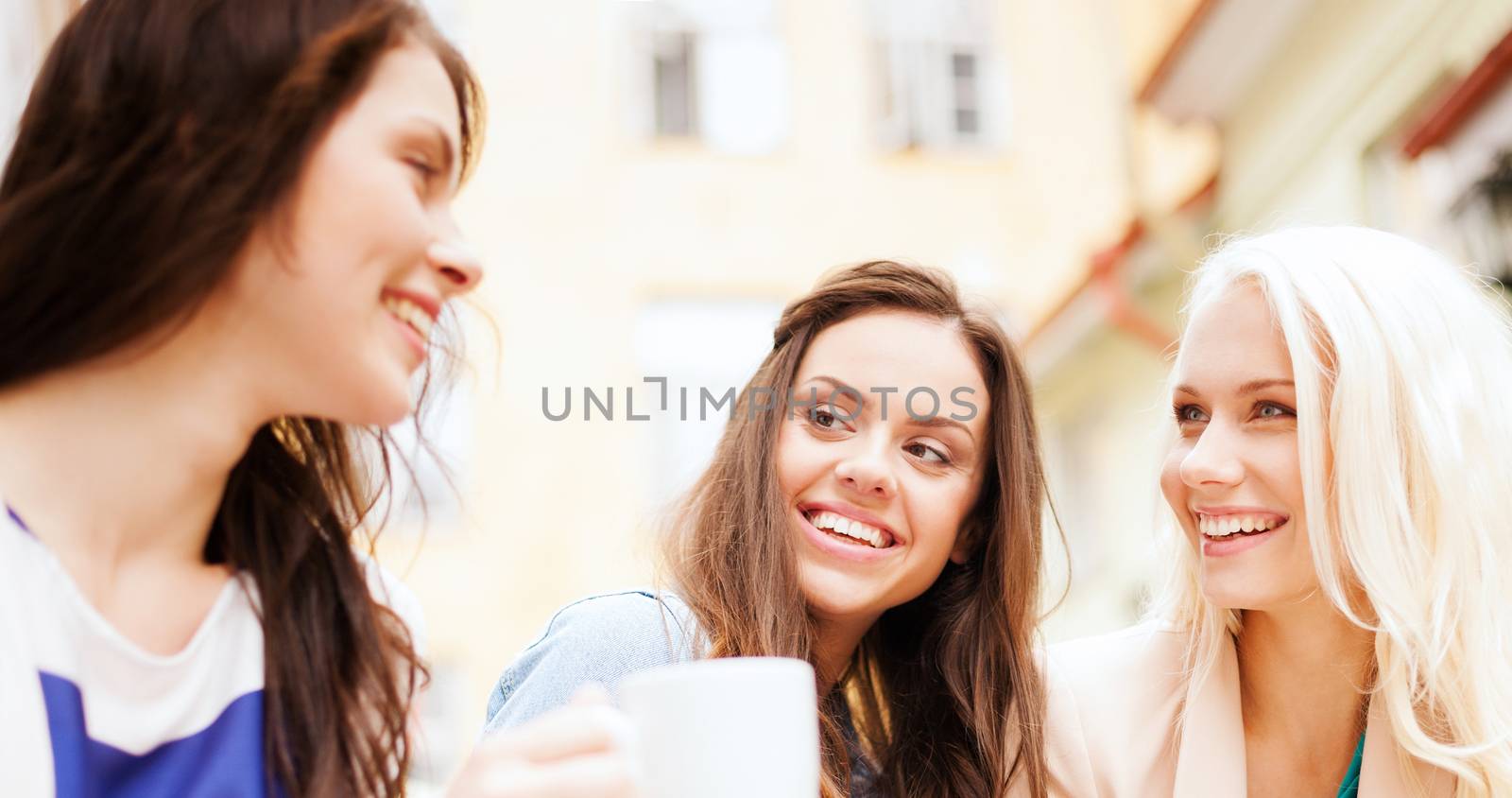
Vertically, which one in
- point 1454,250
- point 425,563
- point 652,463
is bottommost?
point 425,563

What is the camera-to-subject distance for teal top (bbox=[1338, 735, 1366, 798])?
5.76 ft

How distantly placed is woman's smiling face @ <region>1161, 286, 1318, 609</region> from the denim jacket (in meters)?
0.58

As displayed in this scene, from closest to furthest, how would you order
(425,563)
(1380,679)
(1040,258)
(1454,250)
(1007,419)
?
(1380,679) → (1007,419) → (1454,250) → (425,563) → (1040,258)

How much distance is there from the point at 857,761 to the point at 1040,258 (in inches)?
324

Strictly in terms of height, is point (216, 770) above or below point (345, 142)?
below

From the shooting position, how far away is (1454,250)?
3.72 meters

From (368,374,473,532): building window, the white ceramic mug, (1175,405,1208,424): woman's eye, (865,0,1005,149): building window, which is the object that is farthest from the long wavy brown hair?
(865,0,1005,149): building window

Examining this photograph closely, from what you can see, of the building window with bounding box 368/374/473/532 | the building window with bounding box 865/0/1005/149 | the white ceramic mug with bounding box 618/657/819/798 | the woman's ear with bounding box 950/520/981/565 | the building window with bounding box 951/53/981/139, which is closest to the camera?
the white ceramic mug with bounding box 618/657/819/798

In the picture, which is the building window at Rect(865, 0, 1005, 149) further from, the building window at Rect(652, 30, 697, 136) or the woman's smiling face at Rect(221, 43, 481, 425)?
the woman's smiling face at Rect(221, 43, 481, 425)

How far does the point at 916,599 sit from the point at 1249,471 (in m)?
0.60

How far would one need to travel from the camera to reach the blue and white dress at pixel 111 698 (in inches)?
33.8

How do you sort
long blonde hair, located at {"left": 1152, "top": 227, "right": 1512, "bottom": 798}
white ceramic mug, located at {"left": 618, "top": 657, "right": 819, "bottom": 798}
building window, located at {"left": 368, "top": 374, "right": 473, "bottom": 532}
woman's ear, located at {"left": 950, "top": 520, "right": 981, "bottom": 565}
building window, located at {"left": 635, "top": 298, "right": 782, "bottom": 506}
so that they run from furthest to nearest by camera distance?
building window, located at {"left": 635, "top": 298, "right": 782, "bottom": 506}
woman's ear, located at {"left": 950, "top": 520, "right": 981, "bottom": 565}
long blonde hair, located at {"left": 1152, "top": 227, "right": 1512, "bottom": 798}
building window, located at {"left": 368, "top": 374, "right": 473, "bottom": 532}
white ceramic mug, located at {"left": 618, "top": 657, "right": 819, "bottom": 798}

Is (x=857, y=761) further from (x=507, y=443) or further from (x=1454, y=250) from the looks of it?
(x=507, y=443)

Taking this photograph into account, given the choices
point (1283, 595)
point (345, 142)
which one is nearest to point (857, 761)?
point (1283, 595)
